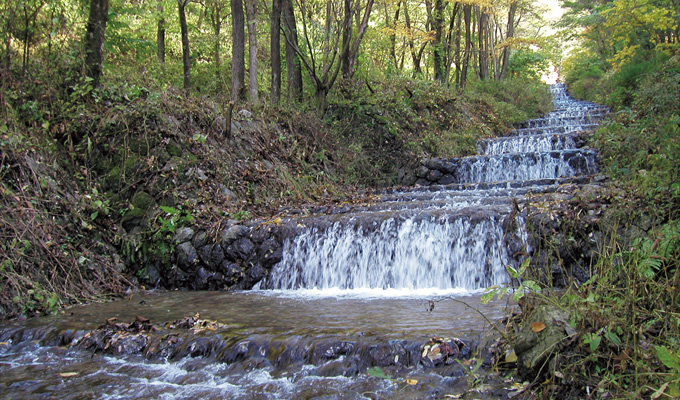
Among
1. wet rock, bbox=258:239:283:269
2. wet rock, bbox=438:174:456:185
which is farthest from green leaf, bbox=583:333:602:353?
wet rock, bbox=438:174:456:185

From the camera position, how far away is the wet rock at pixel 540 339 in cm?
280

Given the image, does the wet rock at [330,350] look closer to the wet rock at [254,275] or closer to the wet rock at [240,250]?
the wet rock at [254,275]

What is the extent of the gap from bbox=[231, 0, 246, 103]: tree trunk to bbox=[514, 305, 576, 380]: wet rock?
32.2ft

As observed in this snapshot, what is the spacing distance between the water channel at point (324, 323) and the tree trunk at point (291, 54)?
5.85m

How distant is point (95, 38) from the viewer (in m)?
8.70

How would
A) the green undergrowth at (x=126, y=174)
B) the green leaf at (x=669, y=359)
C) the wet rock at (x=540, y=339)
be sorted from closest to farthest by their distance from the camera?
1. the green leaf at (x=669, y=359)
2. the wet rock at (x=540, y=339)
3. the green undergrowth at (x=126, y=174)

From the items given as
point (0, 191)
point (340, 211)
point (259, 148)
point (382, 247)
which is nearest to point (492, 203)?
point (382, 247)

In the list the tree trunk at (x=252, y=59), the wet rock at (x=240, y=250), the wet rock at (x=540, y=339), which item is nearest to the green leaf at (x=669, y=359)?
the wet rock at (x=540, y=339)

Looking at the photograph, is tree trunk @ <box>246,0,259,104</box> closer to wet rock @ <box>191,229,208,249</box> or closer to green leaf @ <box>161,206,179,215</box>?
green leaf @ <box>161,206,179,215</box>

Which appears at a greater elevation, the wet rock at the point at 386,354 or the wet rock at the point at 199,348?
the wet rock at the point at 386,354

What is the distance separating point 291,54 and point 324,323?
34.5 feet

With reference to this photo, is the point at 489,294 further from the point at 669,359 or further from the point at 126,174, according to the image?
the point at 126,174

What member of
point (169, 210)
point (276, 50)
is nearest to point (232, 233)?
point (169, 210)

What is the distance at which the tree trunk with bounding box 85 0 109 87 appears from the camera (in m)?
8.55
